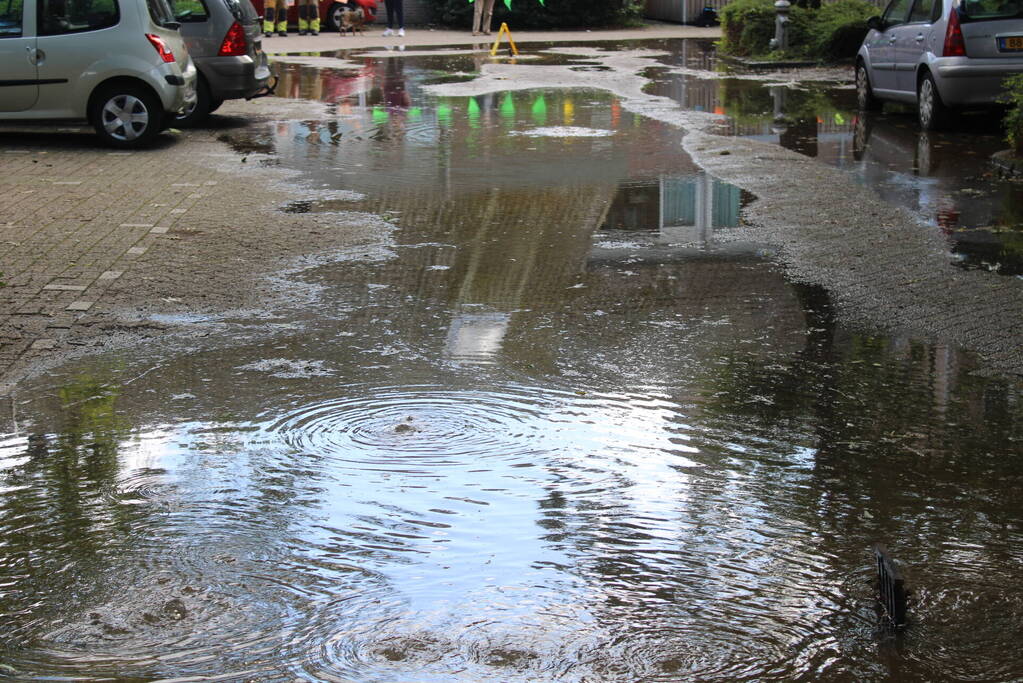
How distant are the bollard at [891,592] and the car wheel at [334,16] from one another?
34714 mm

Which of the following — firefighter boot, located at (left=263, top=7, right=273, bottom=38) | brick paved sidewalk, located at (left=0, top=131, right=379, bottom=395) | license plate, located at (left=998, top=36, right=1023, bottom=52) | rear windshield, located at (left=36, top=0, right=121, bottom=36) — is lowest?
brick paved sidewalk, located at (left=0, top=131, right=379, bottom=395)

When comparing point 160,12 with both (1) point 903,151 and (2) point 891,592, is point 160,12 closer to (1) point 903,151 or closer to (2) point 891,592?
(1) point 903,151

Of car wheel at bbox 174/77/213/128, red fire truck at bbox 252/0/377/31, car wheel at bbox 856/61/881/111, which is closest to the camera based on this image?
car wheel at bbox 174/77/213/128

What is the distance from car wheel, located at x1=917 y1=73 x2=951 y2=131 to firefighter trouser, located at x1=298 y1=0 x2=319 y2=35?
23.2 metres

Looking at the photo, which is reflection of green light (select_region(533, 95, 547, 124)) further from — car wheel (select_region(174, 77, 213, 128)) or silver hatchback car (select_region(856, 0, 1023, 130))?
silver hatchback car (select_region(856, 0, 1023, 130))

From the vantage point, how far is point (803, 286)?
814cm

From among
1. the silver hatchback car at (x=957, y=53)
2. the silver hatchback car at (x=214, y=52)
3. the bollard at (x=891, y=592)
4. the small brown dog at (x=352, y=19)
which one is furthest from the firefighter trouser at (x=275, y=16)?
the bollard at (x=891, y=592)

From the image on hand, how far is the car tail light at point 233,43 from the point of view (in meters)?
16.5

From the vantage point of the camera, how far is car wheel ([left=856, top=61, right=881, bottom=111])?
58.9 feet

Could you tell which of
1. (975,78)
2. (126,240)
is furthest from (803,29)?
(126,240)

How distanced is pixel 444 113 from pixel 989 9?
23.0 ft

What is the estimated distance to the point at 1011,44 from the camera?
A: 14562 mm

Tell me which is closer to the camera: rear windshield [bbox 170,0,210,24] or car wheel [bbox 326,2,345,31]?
rear windshield [bbox 170,0,210,24]

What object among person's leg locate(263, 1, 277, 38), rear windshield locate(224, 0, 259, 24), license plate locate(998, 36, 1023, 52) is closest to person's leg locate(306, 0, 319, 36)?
person's leg locate(263, 1, 277, 38)
